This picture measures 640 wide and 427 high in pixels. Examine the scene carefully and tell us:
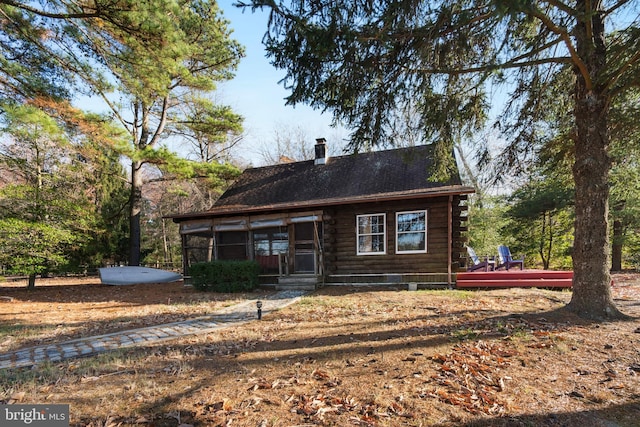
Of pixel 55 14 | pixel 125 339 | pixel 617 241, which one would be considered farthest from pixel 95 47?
pixel 617 241

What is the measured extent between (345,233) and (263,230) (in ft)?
15.2

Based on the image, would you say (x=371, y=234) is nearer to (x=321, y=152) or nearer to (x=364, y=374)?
(x=321, y=152)

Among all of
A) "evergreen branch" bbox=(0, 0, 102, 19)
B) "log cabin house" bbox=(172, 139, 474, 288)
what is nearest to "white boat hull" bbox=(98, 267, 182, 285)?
"log cabin house" bbox=(172, 139, 474, 288)

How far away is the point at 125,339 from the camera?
5.49 meters

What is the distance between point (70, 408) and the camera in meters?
3.02

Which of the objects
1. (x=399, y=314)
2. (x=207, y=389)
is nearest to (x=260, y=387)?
(x=207, y=389)

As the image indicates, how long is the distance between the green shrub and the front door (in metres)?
2.03

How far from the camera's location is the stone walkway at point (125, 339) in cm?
464

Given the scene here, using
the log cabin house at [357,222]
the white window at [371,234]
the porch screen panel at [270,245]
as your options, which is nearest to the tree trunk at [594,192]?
the log cabin house at [357,222]

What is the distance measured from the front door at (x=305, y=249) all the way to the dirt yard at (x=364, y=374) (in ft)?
19.9

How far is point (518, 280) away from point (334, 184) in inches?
299

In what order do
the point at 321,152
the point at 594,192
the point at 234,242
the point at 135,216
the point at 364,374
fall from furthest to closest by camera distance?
the point at 135,216 < the point at 234,242 < the point at 321,152 < the point at 594,192 < the point at 364,374

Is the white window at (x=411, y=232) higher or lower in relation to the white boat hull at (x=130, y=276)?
higher

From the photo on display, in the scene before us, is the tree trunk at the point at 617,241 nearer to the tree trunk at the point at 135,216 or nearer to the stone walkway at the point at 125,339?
the stone walkway at the point at 125,339
